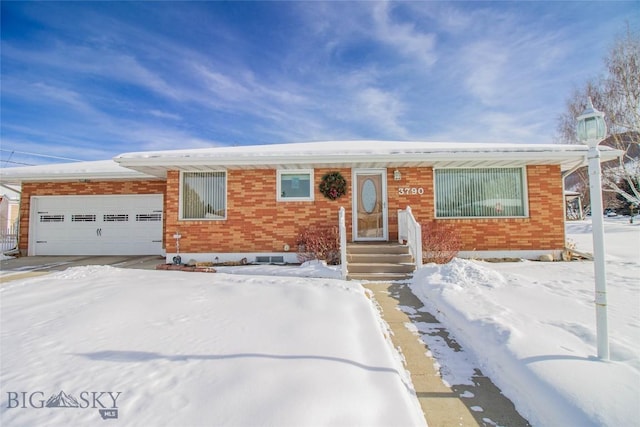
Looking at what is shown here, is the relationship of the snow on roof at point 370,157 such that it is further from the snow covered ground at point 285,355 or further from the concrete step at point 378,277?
the snow covered ground at point 285,355

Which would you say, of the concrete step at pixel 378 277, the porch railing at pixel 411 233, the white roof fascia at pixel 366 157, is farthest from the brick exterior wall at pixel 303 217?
the concrete step at pixel 378 277

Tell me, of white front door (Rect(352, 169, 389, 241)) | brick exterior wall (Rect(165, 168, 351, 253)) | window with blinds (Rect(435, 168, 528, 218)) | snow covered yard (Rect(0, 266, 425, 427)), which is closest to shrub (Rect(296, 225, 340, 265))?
brick exterior wall (Rect(165, 168, 351, 253))

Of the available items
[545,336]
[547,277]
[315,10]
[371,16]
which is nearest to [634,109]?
[547,277]

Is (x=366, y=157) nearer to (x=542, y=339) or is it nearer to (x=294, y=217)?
(x=294, y=217)

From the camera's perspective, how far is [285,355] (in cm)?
263

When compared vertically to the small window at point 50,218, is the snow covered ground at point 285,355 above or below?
below

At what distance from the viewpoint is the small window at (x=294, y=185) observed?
A: 8375mm

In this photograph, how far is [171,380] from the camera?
7.28 ft

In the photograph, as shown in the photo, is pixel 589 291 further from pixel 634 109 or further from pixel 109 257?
pixel 109 257

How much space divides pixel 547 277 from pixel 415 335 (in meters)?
4.00

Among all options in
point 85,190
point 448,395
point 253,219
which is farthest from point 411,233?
point 85,190

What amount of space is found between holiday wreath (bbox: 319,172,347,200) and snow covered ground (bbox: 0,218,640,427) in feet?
12.3

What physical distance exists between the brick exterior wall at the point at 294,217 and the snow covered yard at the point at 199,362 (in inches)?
151

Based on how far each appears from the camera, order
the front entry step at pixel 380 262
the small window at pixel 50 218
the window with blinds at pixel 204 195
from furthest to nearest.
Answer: the small window at pixel 50 218 < the window with blinds at pixel 204 195 < the front entry step at pixel 380 262
